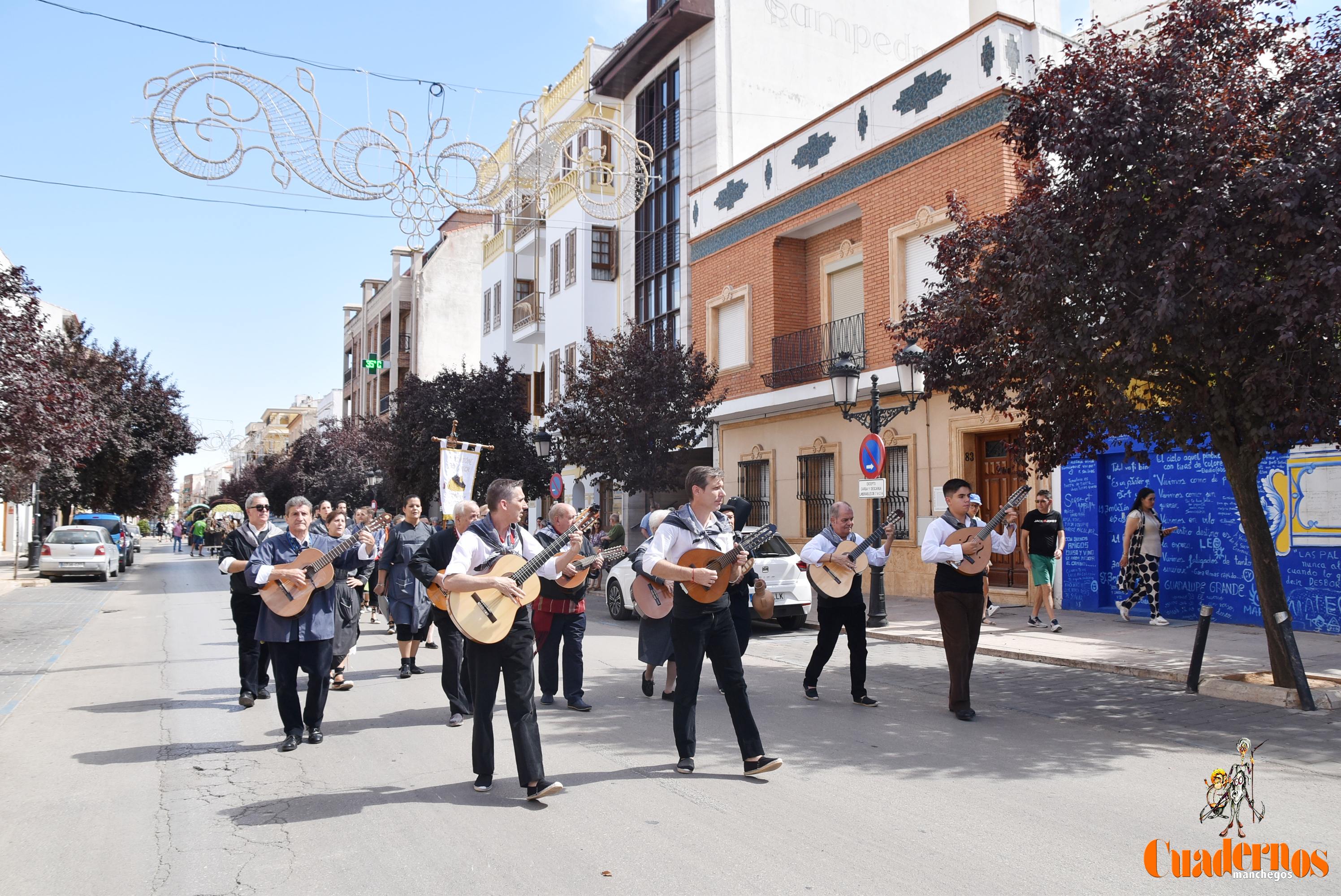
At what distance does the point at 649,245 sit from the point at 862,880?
81.4 ft

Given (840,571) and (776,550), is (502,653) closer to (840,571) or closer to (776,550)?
(840,571)

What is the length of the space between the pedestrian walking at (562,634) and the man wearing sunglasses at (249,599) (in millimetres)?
2314

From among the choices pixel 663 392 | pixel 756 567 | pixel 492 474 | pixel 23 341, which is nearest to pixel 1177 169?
pixel 756 567

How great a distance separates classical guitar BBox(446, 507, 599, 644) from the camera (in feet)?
17.7

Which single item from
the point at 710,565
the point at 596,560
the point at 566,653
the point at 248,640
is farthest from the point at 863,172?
the point at 710,565

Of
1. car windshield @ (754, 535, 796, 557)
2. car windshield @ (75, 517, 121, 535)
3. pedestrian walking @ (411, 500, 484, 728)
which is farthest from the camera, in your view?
car windshield @ (75, 517, 121, 535)

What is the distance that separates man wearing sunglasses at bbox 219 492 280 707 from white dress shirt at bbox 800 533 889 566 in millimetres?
4437

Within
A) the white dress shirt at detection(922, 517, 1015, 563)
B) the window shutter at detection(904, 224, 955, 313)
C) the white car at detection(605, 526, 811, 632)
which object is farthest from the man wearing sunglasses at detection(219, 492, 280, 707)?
the window shutter at detection(904, 224, 955, 313)

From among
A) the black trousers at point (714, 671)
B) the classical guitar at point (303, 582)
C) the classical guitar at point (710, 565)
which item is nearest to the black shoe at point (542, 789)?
the black trousers at point (714, 671)

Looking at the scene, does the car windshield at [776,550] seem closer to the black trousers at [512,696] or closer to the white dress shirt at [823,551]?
the white dress shirt at [823,551]

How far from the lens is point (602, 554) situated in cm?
661

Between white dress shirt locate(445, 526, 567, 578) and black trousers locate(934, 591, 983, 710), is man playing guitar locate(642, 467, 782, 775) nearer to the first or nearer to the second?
white dress shirt locate(445, 526, 567, 578)

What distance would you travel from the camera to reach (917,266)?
714 inches

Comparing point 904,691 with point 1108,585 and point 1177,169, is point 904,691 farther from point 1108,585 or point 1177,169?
point 1108,585
